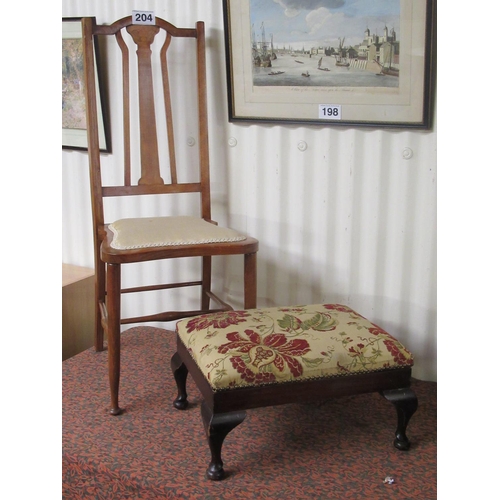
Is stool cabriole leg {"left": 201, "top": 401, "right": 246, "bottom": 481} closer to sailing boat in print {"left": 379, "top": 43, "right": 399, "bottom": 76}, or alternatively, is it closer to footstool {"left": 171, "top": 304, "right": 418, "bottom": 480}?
footstool {"left": 171, "top": 304, "right": 418, "bottom": 480}

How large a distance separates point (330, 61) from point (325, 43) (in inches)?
2.6

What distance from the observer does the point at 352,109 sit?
7.34 feet

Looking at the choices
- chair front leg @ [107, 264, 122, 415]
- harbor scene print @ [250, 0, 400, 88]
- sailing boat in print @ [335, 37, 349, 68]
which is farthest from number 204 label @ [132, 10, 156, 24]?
chair front leg @ [107, 264, 122, 415]

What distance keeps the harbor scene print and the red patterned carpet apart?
1148mm

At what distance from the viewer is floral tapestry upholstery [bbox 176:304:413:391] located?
1.64m

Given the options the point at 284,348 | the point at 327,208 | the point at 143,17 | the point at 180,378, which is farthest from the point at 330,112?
the point at 180,378

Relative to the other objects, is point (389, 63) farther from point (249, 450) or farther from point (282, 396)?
point (249, 450)

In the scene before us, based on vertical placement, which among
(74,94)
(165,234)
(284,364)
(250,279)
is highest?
(74,94)

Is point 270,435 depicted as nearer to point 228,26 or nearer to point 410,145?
point 410,145

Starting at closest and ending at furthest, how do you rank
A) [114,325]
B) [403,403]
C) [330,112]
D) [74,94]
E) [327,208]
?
[403,403] → [114,325] → [330,112] → [327,208] → [74,94]

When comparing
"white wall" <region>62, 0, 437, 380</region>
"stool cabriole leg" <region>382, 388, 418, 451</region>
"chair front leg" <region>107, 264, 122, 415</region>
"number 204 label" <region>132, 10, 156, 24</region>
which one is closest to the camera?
"stool cabriole leg" <region>382, 388, 418, 451</region>

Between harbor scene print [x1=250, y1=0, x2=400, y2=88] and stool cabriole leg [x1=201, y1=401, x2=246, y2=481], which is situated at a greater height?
harbor scene print [x1=250, y1=0, x2=400, y2=88]

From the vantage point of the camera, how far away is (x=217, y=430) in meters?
1.64

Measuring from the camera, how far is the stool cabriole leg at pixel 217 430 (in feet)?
5.38
